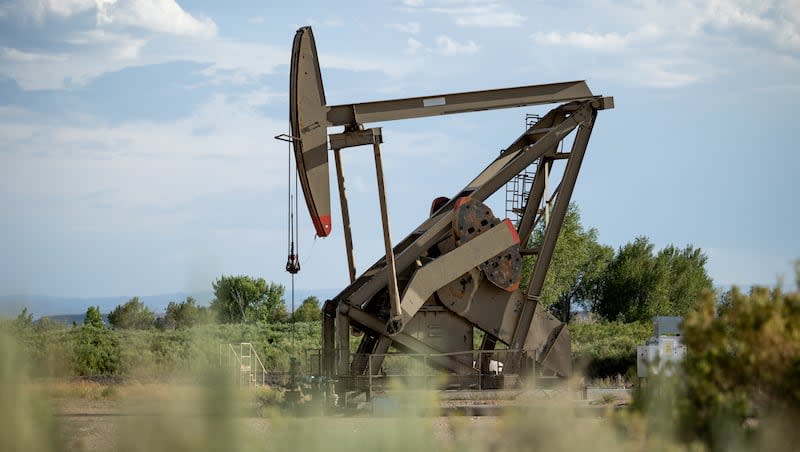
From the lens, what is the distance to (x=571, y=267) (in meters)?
45.5

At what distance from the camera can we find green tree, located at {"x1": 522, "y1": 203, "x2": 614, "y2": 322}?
4325 cm

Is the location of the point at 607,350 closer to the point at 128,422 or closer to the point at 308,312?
the point at 128,422

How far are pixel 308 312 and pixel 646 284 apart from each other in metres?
15.4

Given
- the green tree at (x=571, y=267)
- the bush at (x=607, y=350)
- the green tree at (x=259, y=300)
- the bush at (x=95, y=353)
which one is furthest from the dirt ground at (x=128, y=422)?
the green tree at (x=259, y=300)

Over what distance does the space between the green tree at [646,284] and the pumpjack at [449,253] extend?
32.2 metres

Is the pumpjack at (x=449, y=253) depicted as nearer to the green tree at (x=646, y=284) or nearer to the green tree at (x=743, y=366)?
the green tree at (x=743, y=366)

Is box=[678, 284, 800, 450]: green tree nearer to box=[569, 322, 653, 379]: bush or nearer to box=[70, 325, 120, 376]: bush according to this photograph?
box=[569, 322, 653, 379]: bush

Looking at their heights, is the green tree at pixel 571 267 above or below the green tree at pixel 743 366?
above

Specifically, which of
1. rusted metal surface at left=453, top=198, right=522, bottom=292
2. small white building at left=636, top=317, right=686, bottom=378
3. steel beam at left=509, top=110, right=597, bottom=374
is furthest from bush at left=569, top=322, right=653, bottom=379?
rusted metal surface at left=453, top=198, right=522, bottom=292

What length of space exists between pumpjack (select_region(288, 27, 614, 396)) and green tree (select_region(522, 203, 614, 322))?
42.6 ft

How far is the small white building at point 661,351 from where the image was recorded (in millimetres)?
7746

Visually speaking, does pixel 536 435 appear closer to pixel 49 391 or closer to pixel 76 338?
pixel 49 391

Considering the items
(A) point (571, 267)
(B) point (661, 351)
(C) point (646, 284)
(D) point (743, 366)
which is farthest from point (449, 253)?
(C) point (646, 284)

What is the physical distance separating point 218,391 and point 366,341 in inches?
476
